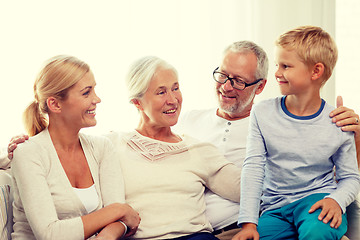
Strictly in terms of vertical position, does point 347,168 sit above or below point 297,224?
above

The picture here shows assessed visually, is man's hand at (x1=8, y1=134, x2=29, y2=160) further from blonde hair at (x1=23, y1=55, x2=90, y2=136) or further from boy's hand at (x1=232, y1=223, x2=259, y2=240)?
boy's hand at (x1=232, y1=223, x2=259, y2=240)

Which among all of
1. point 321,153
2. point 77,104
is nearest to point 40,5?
point 77,104

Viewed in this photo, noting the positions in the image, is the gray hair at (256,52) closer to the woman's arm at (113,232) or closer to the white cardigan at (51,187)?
the white cardigan at (51,187)

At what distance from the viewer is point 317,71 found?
6.19ft

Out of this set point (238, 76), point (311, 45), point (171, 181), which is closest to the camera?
point (311, 45)

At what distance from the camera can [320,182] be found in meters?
1.93

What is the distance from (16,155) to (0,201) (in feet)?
0.88

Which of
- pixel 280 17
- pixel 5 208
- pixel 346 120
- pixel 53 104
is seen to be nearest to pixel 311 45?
pixel 346 120

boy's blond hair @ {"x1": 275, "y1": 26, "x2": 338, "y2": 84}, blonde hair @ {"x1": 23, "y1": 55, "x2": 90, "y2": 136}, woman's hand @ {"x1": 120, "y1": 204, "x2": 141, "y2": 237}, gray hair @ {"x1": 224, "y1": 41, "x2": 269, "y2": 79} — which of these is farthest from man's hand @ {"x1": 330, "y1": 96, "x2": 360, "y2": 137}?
blonde hair @ {"x1": 23, "y1": 55, "x2": 90, "y2": 136}

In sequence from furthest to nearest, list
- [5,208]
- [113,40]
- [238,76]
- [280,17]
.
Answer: [280,17] → [113,40] → [238,76] → [5,208]

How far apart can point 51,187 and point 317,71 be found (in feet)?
3.57

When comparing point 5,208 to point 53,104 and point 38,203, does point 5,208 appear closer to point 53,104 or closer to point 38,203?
point 38,203

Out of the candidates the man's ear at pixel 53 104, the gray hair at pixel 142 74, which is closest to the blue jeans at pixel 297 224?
the gray hair at pixel 142 74

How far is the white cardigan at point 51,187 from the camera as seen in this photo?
173 cm
